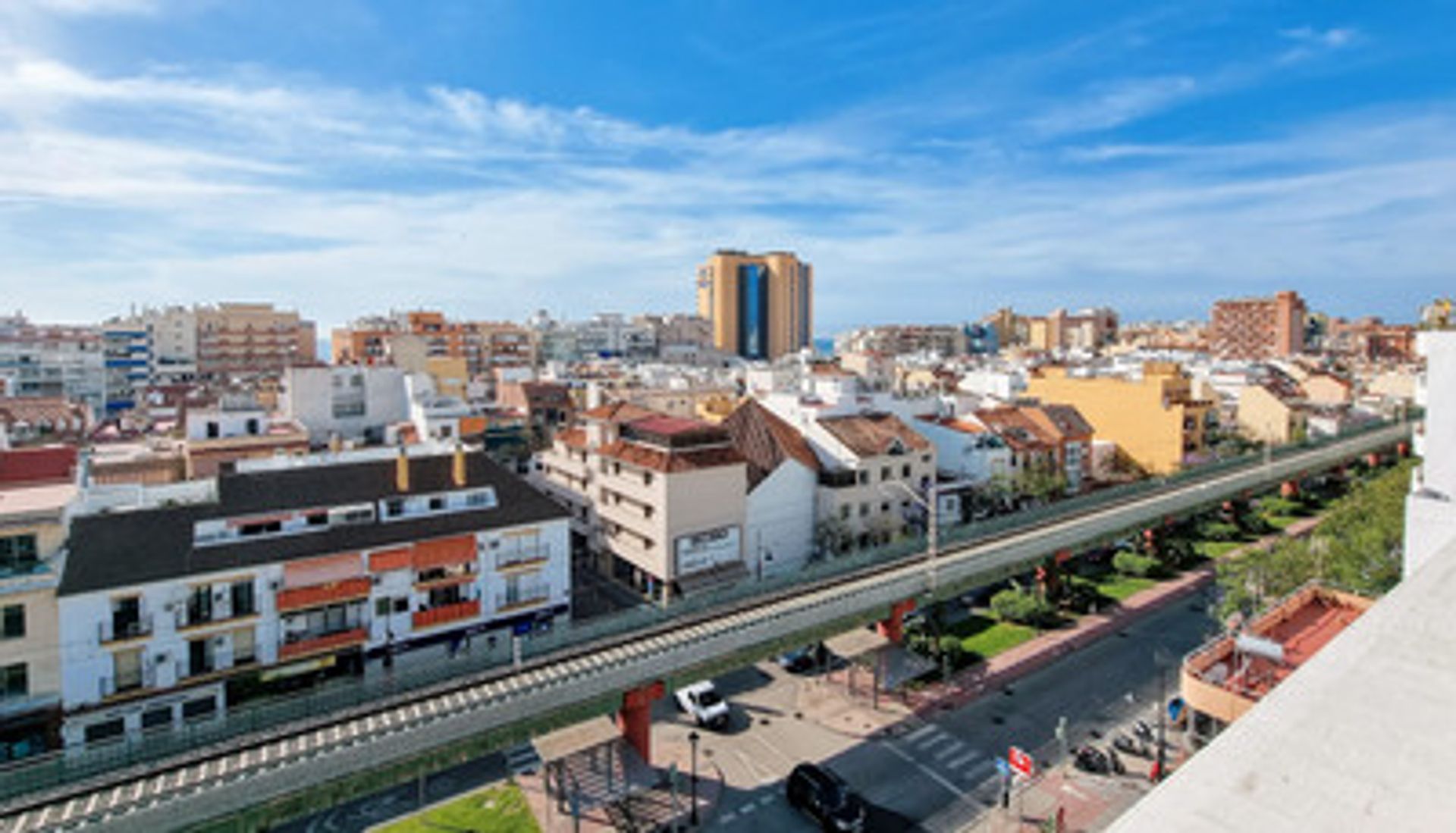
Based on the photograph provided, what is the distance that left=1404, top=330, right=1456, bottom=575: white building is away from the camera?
14.1 metres

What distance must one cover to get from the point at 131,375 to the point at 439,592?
102643mm

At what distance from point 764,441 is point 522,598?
20041 millimetres

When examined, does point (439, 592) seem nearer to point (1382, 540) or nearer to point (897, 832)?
point (897, 832)

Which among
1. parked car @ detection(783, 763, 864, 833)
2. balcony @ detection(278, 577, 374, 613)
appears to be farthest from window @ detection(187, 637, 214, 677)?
parked car @ detection(783, 763, 864, 833)

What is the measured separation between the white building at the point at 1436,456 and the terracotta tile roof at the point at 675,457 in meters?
30.8

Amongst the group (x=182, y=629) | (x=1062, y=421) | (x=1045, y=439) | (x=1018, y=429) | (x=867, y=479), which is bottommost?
(x=182, y=629)

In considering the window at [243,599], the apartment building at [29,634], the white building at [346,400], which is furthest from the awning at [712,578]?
the white building at [346,400]

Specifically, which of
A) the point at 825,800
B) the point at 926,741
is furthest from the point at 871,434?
the point at 825,800

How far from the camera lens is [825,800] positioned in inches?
933

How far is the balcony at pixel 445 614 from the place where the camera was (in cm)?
3375

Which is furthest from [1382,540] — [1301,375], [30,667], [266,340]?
[266,340]

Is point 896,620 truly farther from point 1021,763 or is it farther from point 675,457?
point 675,457

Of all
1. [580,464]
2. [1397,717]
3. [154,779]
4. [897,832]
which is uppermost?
[1397,717]

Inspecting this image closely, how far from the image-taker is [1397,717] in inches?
151
